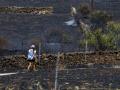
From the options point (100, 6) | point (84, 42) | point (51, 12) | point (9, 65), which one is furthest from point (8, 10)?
point (9, 65)

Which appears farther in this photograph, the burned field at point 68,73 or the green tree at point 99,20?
the green tree at point 99,20

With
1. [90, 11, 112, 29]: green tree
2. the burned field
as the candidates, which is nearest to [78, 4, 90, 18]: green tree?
[90, 11, 112, 29]: green tree

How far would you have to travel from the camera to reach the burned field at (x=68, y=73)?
1833 centimetres

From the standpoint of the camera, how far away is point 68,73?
2173 cm

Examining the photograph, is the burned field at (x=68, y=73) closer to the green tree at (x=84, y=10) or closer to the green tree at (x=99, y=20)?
the green tree at (x=99, y=20)

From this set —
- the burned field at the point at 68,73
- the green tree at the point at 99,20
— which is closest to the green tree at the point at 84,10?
the green tree at the point at 99,20

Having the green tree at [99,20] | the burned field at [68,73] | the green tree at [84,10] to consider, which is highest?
the green tree at [84,10]

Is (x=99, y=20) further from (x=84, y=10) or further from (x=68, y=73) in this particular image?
(x=68, y=73)

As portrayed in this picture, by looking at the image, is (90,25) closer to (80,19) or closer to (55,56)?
(80,19)

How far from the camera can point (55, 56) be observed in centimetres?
2630

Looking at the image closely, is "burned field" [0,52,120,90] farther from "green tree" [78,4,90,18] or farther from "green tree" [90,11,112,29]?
"green tree" [78,4,90,18]

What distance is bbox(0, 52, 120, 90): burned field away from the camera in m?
18.3

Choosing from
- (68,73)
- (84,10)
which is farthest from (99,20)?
(68,73)

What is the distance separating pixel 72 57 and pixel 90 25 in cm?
976
